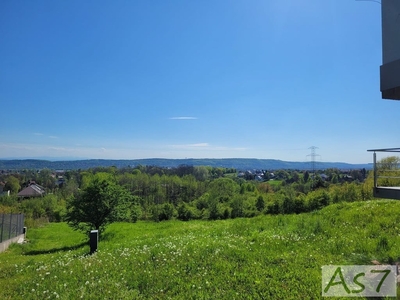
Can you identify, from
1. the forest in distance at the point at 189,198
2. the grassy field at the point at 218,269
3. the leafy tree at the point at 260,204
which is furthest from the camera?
the leafy tree at the point at 260,204

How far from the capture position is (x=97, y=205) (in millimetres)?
15164

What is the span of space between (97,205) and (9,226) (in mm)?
5874

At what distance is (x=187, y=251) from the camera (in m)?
7.07

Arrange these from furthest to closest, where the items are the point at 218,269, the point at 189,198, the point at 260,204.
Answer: the point at 189,198 → the point at 260,204 → the point at 218,269

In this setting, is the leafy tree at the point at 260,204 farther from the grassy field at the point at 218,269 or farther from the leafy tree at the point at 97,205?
the grassy field at the point at 218,269

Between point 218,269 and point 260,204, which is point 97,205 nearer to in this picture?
point 218,269

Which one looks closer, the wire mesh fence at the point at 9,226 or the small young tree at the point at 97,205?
the wire mesh fence at the point at 9,226

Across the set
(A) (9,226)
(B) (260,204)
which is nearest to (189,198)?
(B) (260,204)

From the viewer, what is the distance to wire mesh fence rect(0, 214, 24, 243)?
14.2 metres

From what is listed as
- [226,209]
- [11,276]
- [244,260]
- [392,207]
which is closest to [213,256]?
[244,260]

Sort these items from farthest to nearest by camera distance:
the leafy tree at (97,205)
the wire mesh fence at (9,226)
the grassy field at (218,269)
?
the leafy tree at (97,205)
the wire mesh fence at (9,226)
the grassy field at (218,269)

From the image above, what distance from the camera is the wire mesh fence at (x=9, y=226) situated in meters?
14.2

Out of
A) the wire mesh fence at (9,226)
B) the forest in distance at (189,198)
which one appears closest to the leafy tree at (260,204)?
the forest in distance at (189,198)

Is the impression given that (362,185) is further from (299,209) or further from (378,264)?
(378,264)
